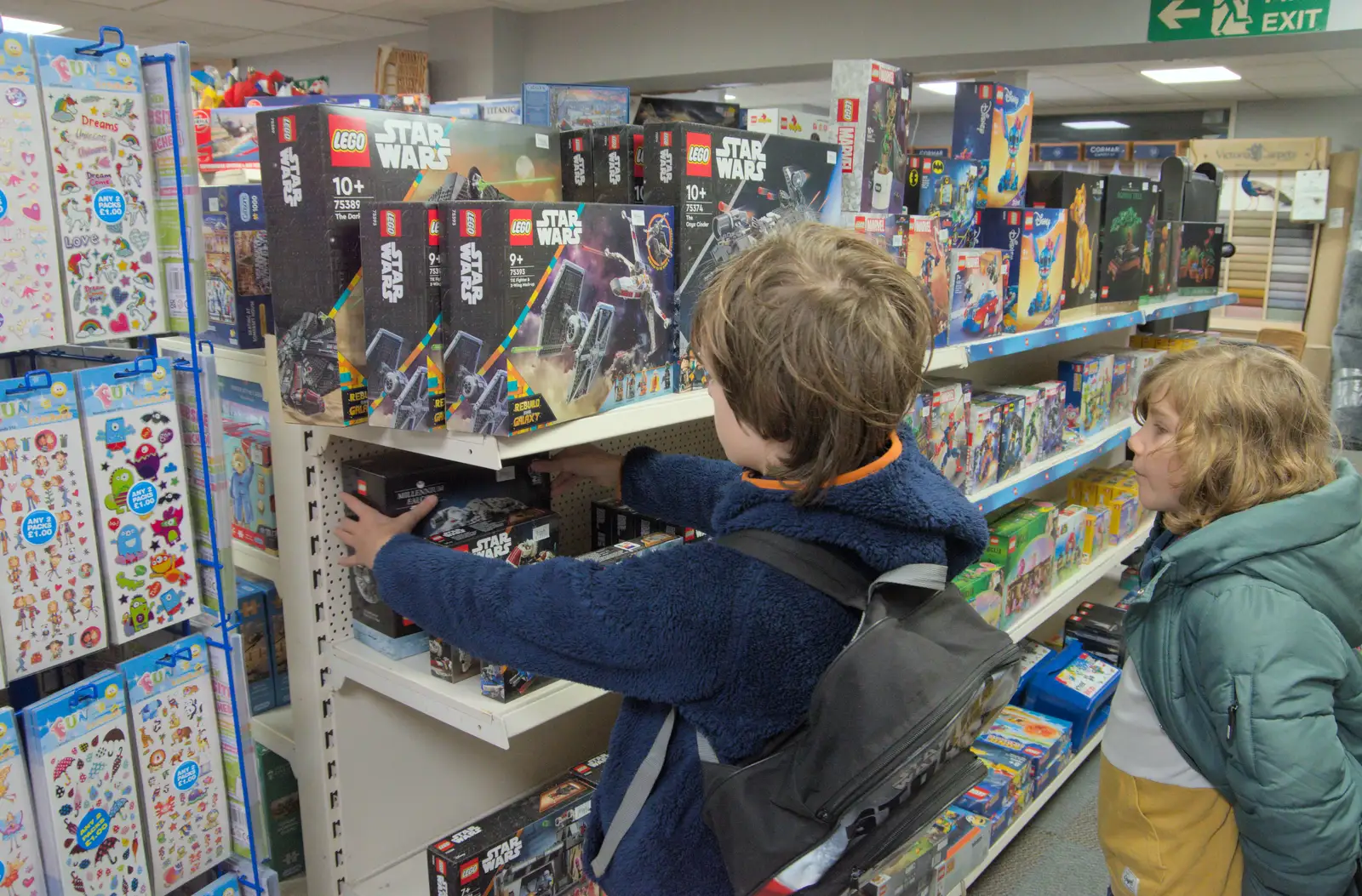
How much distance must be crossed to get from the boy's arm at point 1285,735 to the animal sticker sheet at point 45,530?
1.71m

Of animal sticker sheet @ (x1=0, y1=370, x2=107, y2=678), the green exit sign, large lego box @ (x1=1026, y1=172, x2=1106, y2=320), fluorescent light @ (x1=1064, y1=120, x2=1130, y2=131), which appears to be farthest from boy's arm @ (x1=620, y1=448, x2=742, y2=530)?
fluorescent light @ (x1=1064, y1=120, x2=1130, y2=131)

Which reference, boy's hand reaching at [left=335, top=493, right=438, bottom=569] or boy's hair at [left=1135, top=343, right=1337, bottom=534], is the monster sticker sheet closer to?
boy's hand reaching at [left=335, top=493, right=438, bottom=569]

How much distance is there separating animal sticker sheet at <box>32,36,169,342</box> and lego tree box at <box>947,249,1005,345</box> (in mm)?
1702

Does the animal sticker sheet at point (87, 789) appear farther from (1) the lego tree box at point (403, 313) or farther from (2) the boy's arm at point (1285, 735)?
(2) the boy's arm at point (1285, 735)

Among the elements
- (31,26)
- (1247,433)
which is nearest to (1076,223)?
(1247,433)

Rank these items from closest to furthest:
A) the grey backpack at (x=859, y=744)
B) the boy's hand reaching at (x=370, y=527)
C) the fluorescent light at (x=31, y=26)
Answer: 1. the grey backpack at (x=859, y=744)
2. the boy's hand reaching at (x=370, y=527)
3. the fluorescent light at (x=31, y=26)

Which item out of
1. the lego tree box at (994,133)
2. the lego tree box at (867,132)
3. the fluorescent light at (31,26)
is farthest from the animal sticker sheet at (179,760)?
the fluorescent light at (31,26)

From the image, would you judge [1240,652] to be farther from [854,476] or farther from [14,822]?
[14,822]

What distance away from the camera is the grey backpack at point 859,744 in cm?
94

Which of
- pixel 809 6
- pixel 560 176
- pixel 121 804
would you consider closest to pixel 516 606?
pixel 121 804

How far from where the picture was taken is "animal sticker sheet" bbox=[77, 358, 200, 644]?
1.33 metres

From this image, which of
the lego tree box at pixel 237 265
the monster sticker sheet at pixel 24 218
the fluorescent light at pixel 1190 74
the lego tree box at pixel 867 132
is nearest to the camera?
the monster sticker sheet at pixel 24 218

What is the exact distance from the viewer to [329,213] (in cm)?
135

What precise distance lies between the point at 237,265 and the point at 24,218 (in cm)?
47
